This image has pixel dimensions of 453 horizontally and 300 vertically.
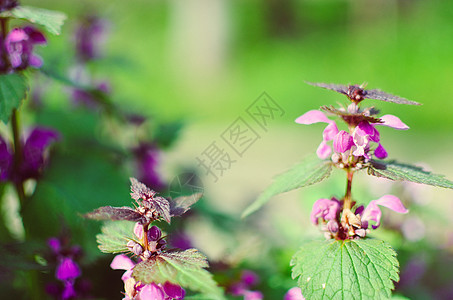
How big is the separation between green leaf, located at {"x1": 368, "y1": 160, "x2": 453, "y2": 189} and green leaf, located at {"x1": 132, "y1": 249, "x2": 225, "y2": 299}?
0.32 m

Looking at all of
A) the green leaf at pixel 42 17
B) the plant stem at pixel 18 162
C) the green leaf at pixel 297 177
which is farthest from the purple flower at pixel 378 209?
the plant stem at pixel 18 162

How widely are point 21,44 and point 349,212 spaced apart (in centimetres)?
74

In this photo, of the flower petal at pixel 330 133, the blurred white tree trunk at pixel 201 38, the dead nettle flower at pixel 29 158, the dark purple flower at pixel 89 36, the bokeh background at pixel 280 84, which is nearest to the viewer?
the flower petal at pixel 330 133

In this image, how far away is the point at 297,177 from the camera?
885 mm

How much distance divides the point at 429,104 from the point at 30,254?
589 centimetres

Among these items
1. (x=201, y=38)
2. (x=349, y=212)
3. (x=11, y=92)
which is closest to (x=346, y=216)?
(x=349, y=212)

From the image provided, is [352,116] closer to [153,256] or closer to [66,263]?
[153,256]

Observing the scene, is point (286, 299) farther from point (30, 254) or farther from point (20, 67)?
point (20, 67)

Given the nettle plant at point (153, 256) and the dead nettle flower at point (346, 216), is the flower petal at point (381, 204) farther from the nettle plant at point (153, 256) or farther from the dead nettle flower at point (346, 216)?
the nettle plant at point (153, 256)

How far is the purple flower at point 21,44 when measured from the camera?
104cm

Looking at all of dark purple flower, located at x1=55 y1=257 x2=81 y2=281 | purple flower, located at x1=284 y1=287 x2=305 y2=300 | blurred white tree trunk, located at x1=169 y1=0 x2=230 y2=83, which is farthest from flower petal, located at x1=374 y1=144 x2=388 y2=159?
blurred white tree trunk, located at x1=169 y1=0 x2=230 y2=83

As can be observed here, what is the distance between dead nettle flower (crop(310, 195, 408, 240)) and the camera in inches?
34.1

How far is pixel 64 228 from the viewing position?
1.04 meters

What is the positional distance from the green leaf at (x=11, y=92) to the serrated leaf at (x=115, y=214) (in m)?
0.31
